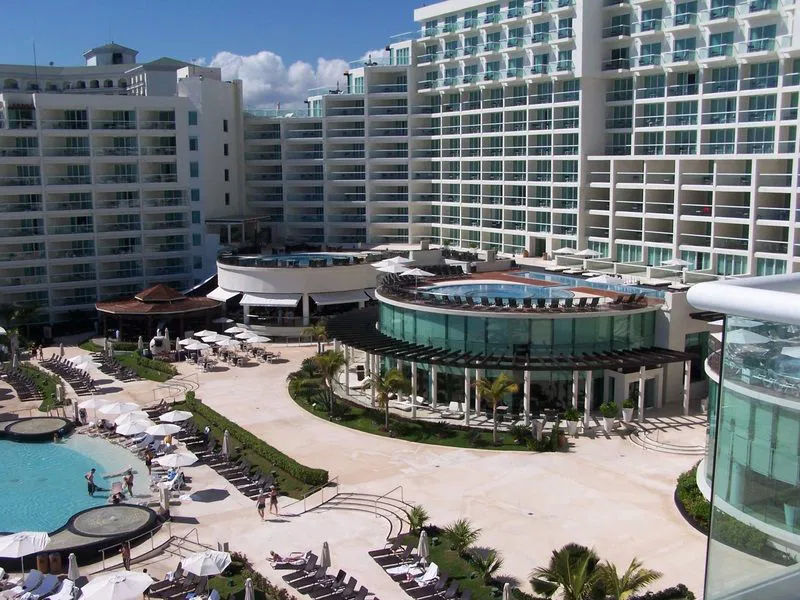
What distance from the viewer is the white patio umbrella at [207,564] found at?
26.8 m

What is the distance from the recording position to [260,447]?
1597 inches

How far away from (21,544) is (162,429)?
507 inches

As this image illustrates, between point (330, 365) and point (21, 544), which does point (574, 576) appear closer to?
point (21, 544)

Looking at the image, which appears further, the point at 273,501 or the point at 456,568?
the point at 273,501

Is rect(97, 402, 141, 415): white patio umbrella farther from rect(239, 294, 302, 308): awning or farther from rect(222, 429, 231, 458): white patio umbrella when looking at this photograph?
rect(239, 294, 302, 308): awning

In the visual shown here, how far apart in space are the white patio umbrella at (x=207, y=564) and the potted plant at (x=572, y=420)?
20397mm

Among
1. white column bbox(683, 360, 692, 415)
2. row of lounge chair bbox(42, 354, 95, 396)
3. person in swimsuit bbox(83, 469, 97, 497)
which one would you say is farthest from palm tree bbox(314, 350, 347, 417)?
white column bbox(683, 360, 692, 415)

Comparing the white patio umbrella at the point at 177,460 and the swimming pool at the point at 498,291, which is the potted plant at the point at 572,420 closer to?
the swimming pool at the point at 498,291

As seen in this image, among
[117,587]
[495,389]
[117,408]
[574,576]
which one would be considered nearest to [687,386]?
[495,389]

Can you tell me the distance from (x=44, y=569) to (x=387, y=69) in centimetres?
6999

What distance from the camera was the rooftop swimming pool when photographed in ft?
167

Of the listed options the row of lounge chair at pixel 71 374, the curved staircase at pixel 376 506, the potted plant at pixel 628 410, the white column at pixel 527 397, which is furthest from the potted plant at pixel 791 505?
the row of lounge chair at pixel 71 374

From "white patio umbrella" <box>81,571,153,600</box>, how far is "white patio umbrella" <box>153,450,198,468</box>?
420 inches

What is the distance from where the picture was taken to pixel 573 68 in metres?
75.0
